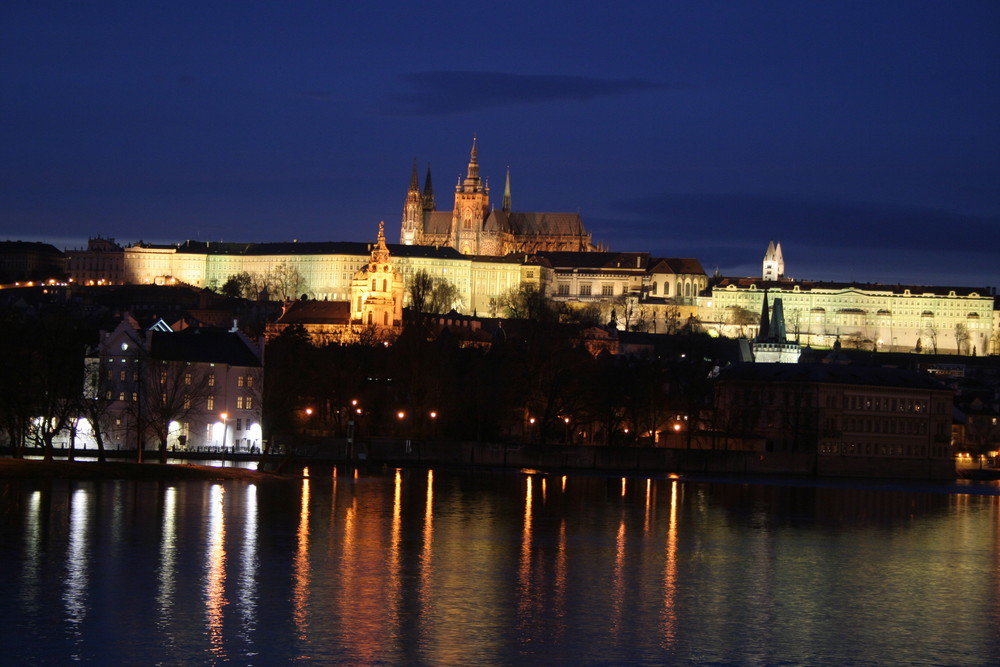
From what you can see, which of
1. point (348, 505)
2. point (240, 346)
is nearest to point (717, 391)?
point (240, 346)

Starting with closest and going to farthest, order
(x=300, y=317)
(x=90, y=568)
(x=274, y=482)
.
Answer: (x=90, y=568)
(x=274, y=482)
(x=300, y=317)

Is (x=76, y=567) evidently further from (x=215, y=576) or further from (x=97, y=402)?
(x=97, y=402)

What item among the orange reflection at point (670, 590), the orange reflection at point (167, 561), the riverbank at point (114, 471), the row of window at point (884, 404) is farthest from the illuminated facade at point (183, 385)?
the row of window at point (884, 404)

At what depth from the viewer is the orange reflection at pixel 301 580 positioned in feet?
84.6

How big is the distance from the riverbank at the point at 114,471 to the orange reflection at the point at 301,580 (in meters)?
9.93

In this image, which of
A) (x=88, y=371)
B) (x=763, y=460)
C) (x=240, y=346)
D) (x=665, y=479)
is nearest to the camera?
(x=88, y=371)

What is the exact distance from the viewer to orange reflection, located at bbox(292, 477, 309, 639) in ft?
84.6

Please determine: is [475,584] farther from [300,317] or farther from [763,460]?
[300,317]

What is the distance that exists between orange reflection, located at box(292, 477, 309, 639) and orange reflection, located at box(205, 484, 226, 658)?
116cm

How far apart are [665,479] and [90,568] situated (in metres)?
41.9

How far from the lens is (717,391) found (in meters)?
94.0

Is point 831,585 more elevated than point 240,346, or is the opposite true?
point 240,346

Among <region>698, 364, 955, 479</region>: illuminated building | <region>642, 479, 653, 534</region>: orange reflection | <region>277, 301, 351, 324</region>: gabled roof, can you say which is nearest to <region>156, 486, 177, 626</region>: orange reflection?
<region>642, 479, 653, 534</region>: orange reflection

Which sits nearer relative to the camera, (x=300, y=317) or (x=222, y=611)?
(x=222, y=611)
